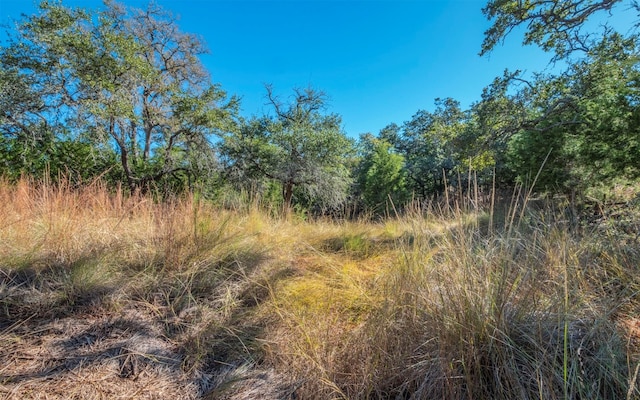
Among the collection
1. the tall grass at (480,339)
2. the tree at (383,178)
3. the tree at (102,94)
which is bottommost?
the tall grass at (480,339)

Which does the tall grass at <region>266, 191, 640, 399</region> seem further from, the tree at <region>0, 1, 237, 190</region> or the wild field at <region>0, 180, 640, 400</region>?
the tree at <region>0, 1, 237, 190</region>

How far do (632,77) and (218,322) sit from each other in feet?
18.9

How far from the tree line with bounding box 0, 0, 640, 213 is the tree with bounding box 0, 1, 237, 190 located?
22mm

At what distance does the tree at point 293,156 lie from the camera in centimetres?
694

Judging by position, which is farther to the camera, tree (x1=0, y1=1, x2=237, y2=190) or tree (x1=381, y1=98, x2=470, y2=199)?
tree (x1=381, y1=98, x2=470, y2=199)

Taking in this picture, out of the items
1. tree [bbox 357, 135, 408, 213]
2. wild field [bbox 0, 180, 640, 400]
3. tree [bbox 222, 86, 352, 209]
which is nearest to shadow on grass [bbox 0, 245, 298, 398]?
wild field [bbox 0, 180, 640, 400]

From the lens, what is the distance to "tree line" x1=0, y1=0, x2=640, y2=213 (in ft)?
13.0

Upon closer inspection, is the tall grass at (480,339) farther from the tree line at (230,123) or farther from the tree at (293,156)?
the tree at (293,156)

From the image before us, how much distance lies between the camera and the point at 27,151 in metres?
4.27

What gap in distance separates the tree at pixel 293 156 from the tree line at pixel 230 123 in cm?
3

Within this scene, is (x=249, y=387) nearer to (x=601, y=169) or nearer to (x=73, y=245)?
(x=73, y=245)

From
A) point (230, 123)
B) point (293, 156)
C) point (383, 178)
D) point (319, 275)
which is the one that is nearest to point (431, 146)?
point (383, 178)

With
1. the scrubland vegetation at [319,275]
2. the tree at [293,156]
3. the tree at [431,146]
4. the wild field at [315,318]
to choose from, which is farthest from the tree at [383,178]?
the wild field at [315,318]

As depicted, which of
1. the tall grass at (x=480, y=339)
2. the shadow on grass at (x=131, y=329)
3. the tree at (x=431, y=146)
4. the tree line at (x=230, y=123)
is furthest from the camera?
the tree at (x=431, y=146)
